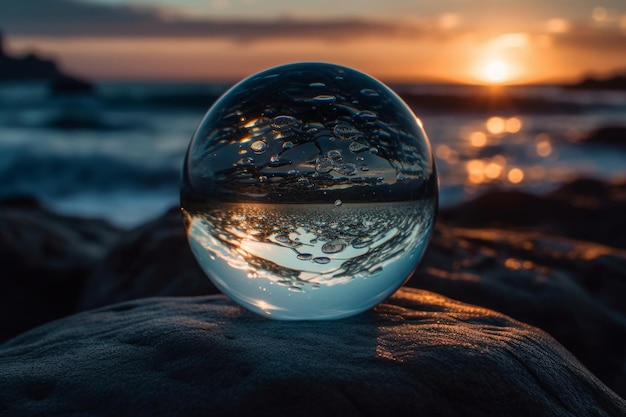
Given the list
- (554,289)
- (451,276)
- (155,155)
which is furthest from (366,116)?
(155,155)

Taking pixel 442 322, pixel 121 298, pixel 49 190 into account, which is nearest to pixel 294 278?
pixel 442 322

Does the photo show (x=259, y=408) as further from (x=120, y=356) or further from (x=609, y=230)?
(x=609, y=230)

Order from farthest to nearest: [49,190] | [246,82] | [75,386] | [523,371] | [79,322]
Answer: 1. [49,190]
2. [79,322]
3. [246,82]
4. [523,371]
5. [75,386]

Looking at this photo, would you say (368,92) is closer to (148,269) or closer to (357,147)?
(357,147)

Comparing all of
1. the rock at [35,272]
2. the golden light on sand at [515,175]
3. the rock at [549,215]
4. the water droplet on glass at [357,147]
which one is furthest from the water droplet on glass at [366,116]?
the golden light on sand at [515,175]

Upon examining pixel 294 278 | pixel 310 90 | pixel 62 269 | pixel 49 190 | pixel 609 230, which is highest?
pixel 310 90

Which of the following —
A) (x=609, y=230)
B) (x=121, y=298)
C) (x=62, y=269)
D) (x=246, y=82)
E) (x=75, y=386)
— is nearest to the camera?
(x=75, y=386)

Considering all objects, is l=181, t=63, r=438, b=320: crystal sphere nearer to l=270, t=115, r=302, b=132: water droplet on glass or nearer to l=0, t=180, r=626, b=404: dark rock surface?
l=270, t=115, r=302, b=132: water droplet on glass
